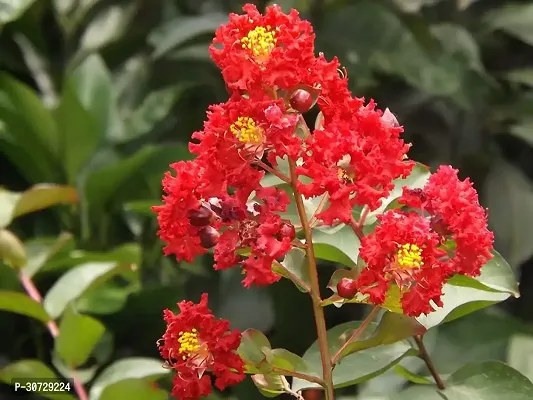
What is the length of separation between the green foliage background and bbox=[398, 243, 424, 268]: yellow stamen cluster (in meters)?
0.44

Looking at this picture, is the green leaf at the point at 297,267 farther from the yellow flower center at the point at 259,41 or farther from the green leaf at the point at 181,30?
the green leaf at the point at 181,30

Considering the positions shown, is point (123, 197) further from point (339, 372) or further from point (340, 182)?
Result: point (340, 182)

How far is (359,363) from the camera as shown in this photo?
521mm

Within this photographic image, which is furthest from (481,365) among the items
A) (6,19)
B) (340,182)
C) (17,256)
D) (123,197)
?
(6,19)

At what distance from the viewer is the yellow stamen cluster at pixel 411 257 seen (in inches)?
13.9

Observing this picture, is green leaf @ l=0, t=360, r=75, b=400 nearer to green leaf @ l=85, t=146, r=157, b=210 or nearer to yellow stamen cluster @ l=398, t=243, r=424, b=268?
green leaf @ l=85, t=146, r=157, b=210

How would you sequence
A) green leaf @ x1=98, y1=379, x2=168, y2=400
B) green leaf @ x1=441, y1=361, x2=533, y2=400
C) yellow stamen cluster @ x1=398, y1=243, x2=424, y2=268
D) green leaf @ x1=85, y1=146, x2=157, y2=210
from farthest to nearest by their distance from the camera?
1. green leaf @ x1=85, y1=146, x2=157, y2=210
2. green leaf @ x1=98, y1=379, x2=168, y2=400
3. green leaf @ x1=441, y1=361, x2=533, y2=400
4. yellow stamen cluster @ x1=398, y1=243, x2=424, y2=268

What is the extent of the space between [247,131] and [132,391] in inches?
16.2

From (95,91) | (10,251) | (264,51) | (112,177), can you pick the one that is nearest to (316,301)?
(264,51)

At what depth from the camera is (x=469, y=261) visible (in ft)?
1.22

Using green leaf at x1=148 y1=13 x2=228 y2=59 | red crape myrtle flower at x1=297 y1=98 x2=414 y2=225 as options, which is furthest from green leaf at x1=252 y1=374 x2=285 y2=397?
green leaf at x1=148 y1=13 x2=228 y2=59

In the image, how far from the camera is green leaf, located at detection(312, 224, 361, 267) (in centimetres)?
53

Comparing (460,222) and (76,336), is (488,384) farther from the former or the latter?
(76,336)

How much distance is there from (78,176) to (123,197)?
0.07m
